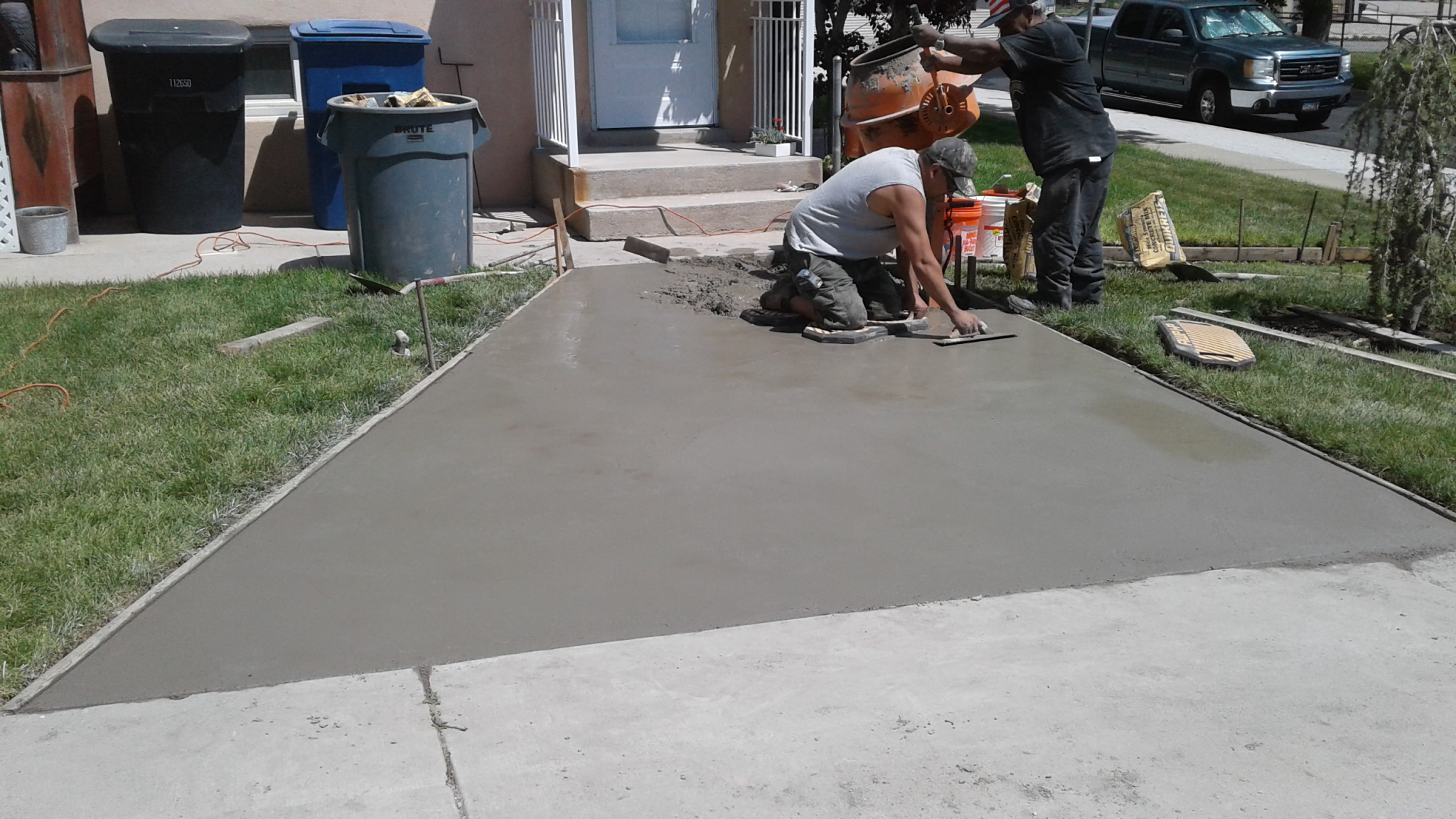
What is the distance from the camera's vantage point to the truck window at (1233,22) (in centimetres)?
1864

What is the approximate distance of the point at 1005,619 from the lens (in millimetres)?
3898

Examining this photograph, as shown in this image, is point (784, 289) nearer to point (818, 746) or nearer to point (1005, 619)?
point (1005, 619)

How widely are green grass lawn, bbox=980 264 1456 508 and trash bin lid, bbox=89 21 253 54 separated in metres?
5.96

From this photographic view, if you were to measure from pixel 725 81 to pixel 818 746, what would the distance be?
888 centimetres

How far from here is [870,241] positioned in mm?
7004

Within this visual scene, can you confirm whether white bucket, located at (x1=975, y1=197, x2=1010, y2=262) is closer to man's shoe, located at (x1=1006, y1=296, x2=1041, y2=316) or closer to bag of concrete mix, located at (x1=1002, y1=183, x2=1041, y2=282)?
bag of concrete mix, located at (x1=1002, y1=183, x2=1041, y2=282)

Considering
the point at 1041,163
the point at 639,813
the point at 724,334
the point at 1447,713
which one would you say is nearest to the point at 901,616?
the point at 639,813

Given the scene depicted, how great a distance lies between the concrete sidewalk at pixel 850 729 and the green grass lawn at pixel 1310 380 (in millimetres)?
1289

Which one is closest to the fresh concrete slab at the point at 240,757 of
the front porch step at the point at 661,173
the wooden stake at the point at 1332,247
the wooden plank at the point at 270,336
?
the wooden plank at the point at 270,336

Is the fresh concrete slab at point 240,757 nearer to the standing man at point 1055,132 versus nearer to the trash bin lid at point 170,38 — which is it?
the standing man at point 1055,132

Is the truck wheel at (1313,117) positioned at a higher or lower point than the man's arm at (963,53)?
lower

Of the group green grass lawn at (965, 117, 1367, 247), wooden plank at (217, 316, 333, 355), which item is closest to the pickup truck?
green grass lawn at (965, 117, 1367, 247)

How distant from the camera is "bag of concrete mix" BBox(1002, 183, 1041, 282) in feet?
27.3

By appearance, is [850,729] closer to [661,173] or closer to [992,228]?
[992,228]
